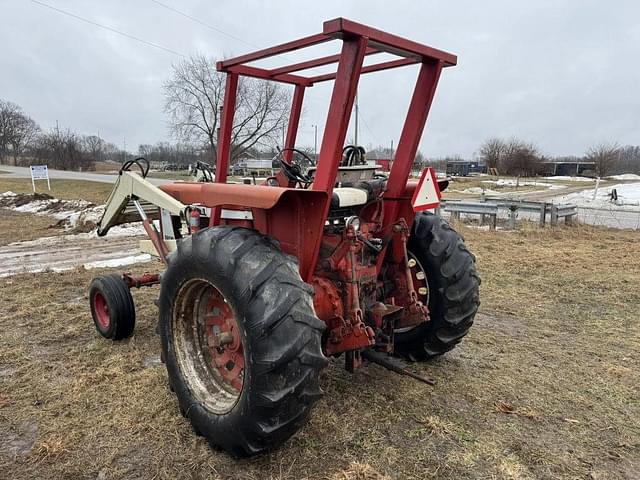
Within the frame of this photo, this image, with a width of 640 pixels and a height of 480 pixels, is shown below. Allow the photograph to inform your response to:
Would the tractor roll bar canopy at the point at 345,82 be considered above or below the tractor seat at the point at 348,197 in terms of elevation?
above

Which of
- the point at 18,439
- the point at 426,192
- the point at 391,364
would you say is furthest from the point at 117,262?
the point at 426,192

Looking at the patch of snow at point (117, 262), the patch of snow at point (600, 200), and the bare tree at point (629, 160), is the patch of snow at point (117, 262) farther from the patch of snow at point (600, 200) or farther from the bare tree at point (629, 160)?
the bare tree at point (629, 160)

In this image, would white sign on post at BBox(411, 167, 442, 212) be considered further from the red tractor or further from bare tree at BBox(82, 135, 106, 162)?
bare tree at BBox(82, 135, 106, 162)

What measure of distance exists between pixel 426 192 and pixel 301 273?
1021 mm

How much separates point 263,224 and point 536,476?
2.13 m

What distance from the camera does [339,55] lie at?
3.15 m

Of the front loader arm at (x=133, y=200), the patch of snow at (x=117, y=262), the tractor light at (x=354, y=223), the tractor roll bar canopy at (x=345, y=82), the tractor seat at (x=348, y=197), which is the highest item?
the tractor roll bar canopy at (x=345, y=82)

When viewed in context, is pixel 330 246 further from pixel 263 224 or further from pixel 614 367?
pixel 614 367

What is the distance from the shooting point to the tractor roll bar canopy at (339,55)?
7.77 feet

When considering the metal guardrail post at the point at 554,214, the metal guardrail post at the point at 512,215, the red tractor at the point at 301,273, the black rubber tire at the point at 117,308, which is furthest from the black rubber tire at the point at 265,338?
the metal guardrail post at the point at 554,214

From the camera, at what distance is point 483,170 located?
6450 cm

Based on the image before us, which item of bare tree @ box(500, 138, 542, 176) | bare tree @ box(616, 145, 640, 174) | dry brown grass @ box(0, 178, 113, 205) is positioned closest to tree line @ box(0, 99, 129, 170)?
dry brown grass @ box(0, 178, 113, 205)

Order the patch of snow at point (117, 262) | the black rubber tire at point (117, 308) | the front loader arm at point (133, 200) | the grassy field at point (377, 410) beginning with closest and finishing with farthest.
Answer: the grassy field at point (377, 410)
the front loader arm at point (133, 200)
the black rubber tire at point (117, 308)
the patch of snow at point (117, 262)

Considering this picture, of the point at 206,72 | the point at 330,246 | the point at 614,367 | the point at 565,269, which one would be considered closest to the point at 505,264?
the point at 565,269
